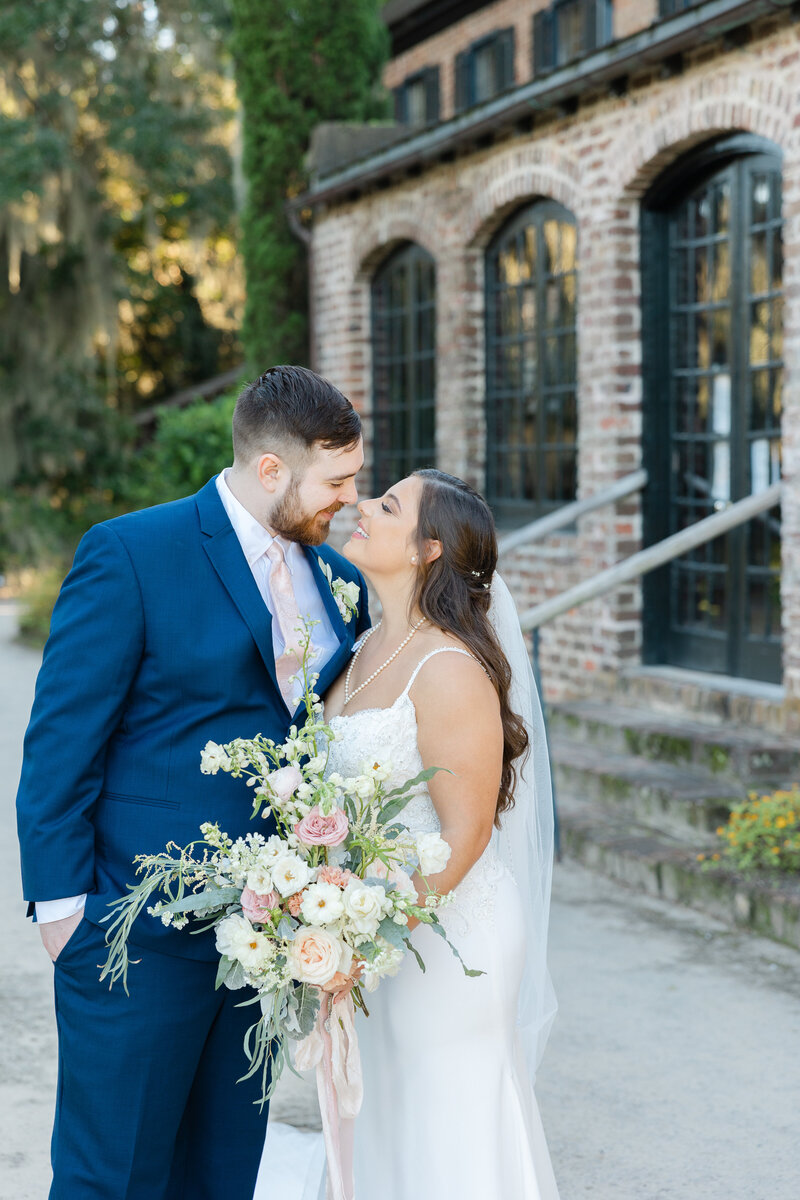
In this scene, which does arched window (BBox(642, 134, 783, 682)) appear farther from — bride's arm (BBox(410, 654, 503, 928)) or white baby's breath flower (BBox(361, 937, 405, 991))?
white baby's breath flower (BBox(361, 937, 405, 991))

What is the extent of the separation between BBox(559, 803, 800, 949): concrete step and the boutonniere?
281 cm

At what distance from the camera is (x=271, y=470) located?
275cm

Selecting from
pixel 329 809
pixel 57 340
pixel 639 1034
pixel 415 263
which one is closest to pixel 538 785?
pixel 329 809

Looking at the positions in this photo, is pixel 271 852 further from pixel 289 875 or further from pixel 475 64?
pixel 475 64

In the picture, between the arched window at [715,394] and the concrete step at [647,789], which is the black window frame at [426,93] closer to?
the arched window at [715,394]

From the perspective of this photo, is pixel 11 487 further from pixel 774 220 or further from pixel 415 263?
pixel 774 220

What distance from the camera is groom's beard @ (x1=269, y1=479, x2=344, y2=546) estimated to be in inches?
108

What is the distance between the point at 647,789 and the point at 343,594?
3744 mm

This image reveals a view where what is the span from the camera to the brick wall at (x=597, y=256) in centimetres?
645

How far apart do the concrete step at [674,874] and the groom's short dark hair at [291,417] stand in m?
3.22

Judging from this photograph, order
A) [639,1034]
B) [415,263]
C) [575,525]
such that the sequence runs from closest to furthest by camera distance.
Answer: [639,1034] → [575,525] → [415,263]

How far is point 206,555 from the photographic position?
2.68 metres

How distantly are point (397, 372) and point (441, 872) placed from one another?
328 inches

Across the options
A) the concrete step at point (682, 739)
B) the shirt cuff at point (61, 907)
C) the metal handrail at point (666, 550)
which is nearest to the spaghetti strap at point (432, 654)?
the shirt cuff at point (61, 907)
